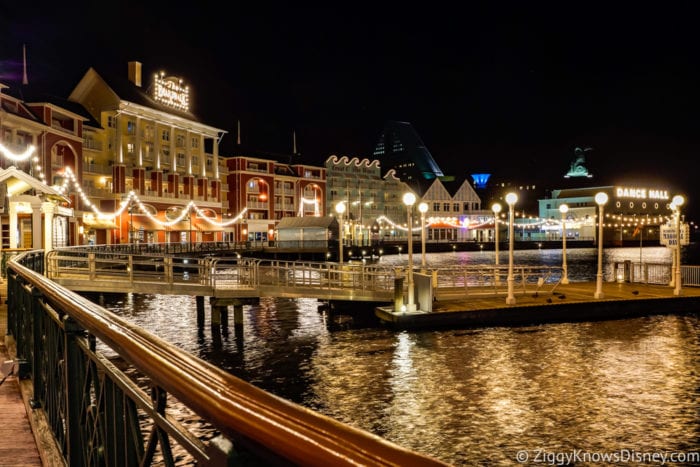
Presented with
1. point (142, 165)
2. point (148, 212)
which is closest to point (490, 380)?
point (148, 212)

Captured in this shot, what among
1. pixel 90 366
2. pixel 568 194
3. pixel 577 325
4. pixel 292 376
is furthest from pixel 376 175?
pixel 90 366

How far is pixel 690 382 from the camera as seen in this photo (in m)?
16.5

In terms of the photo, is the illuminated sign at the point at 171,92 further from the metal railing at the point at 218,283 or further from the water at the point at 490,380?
the water at the point at 490,380

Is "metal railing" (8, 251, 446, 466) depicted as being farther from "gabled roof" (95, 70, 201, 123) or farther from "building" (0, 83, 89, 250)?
"gabled roof" (95, 70, 201, 123)

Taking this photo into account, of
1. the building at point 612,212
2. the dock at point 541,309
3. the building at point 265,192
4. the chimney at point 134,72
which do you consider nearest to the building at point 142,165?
the chimney at point 134,72

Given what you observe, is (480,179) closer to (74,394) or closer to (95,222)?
(95,222)

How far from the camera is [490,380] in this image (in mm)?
16750

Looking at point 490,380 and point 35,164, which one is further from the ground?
point 35,164

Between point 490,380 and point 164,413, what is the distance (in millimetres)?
15749

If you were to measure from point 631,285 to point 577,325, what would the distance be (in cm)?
1070

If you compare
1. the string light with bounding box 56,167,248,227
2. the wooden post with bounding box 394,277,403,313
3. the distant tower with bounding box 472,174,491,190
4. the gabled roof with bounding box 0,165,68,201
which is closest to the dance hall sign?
the distant tower with bounding box 472,174,491,190

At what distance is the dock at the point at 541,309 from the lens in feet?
77.8

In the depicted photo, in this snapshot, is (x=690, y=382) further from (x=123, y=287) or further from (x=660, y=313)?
(x=123, y=287)

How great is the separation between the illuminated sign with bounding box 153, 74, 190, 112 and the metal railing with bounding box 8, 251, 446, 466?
70020 millimetres
